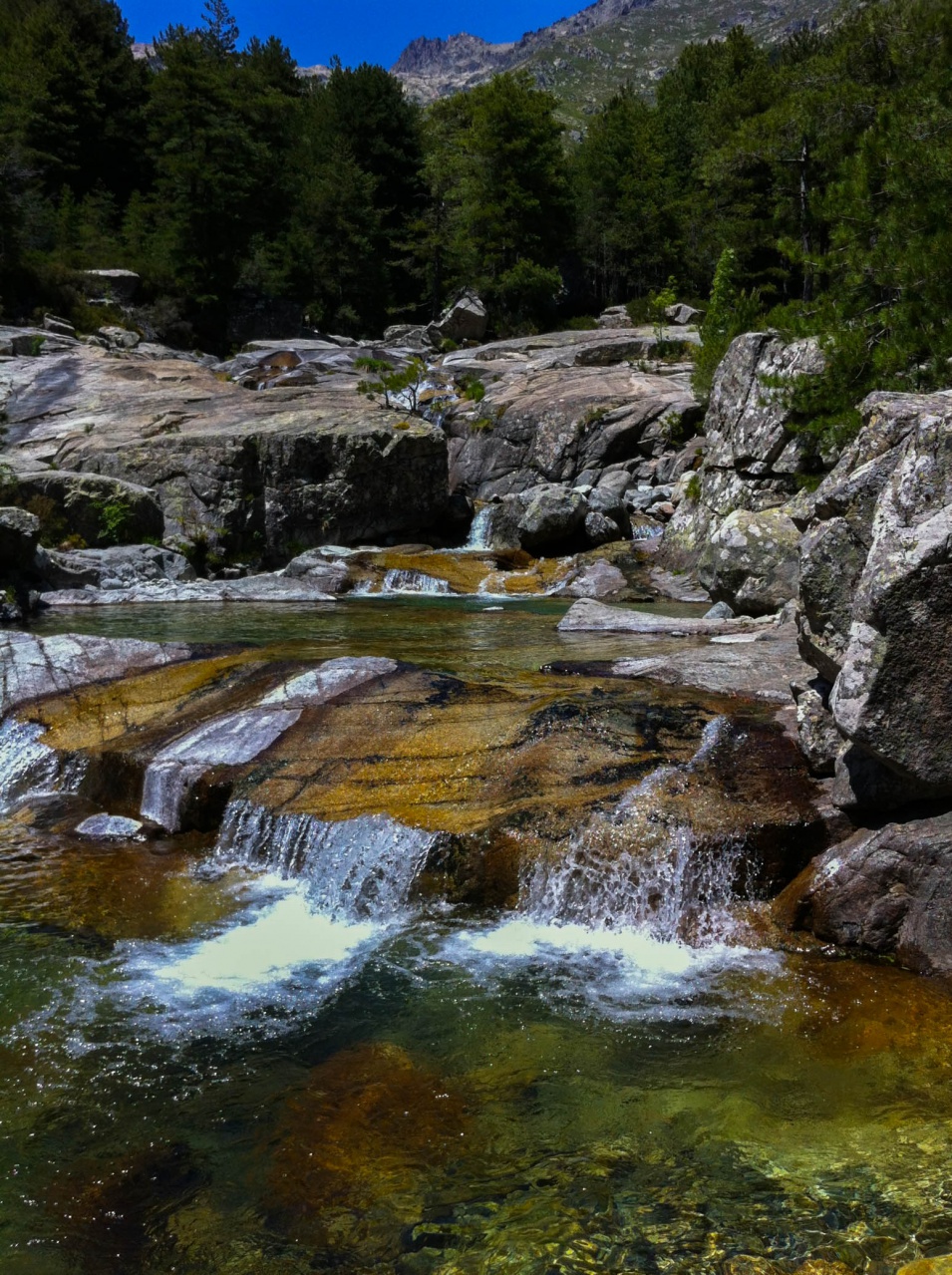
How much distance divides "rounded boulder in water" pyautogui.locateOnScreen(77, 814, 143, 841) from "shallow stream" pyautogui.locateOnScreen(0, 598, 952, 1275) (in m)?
0.83

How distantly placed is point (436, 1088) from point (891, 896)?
2.87m

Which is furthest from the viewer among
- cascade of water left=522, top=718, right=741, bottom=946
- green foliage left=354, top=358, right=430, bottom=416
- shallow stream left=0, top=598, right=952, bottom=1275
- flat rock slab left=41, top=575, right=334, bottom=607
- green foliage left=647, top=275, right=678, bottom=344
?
green foliage left=647, top=275, right=678, bottom=344

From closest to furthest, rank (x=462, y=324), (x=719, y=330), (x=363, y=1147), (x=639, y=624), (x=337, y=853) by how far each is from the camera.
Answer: (x=363, y=1147) < (x=337, y=853) < (x=639, y=624) < (x=719, y=330) < (x=462, y=324)

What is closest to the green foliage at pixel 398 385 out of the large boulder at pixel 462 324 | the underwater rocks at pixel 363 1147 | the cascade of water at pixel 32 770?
the large boulder at pixel 462 324

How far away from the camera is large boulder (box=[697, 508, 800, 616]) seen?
13781 millimetres

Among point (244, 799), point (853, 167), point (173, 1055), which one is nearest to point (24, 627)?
point (244, 799)

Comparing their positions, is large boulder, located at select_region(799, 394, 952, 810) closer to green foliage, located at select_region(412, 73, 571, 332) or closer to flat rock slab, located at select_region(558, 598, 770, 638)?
flat rock slab, located at select_region(558, 598, 770, 638)

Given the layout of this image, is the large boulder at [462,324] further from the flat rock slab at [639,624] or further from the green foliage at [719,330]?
the flat rock slab at [639,624]

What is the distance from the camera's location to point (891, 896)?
17.6ft

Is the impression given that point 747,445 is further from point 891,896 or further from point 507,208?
point 507,208

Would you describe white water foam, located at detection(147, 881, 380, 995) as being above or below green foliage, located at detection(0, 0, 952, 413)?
below

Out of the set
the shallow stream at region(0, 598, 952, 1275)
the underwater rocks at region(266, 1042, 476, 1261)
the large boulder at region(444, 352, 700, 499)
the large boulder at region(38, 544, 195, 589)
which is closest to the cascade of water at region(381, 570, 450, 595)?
the large boulder at region(38, 544, 195, 589)

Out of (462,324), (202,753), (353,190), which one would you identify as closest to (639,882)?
(202,753)

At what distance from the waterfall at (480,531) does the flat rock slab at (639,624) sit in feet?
30.7
